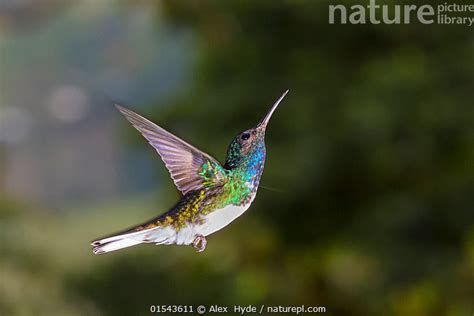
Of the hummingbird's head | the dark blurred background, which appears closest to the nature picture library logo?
the dark blurred background

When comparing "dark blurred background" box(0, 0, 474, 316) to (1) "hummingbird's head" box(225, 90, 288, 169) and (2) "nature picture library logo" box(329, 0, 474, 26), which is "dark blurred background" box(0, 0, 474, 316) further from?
(1) "hummingbird's head" box(225, 90, 288, 169)

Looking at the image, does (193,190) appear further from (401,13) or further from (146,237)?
(401,13)

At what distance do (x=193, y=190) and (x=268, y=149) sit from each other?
23 centimetres

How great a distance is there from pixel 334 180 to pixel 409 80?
0.18 m

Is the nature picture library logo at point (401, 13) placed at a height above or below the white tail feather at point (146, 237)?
above

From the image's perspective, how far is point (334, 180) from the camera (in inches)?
37.9

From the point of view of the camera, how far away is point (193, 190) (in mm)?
698

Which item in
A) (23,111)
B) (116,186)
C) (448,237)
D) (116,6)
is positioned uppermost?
(116,6)

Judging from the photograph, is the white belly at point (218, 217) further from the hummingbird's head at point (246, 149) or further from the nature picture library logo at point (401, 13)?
the nature picture library logo at point (401, 13)

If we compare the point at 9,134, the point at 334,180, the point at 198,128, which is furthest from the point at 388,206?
the point at 9,134

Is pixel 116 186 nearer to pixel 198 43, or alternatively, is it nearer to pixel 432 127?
pixel 198 43

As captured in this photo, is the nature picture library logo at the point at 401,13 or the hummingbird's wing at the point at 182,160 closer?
the hummingbird's wing at the point at 182,160

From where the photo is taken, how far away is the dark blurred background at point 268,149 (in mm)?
889

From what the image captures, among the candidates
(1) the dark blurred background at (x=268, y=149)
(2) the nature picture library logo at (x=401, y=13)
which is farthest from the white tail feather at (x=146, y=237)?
(2) the nature picture library logo at (x=401, y=13)
